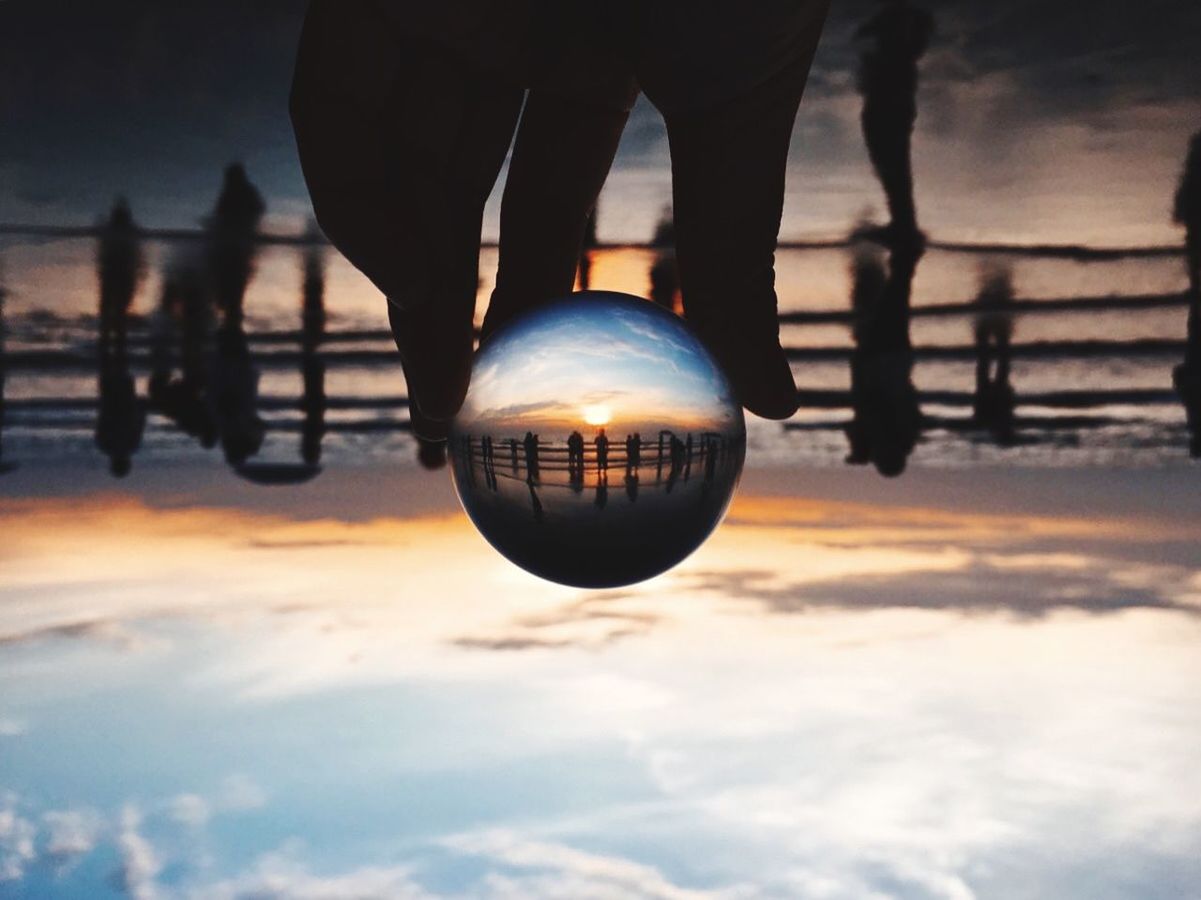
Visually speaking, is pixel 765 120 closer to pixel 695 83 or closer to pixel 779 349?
pixel 695 83

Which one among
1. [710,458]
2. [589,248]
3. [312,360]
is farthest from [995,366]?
[710,458]

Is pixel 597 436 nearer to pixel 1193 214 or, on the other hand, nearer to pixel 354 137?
pixel 354 137

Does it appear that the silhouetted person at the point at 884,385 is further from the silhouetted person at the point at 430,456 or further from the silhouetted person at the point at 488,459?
the silhouetted person at the point at 488,459

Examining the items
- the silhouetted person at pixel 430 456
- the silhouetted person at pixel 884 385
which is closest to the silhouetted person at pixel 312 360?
the silhouetted person at pixel 430 456

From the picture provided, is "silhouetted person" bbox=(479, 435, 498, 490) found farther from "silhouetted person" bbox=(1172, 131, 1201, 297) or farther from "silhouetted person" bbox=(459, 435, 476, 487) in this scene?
"silhouetted person" bbox=(1172, 131, 1201, 297)

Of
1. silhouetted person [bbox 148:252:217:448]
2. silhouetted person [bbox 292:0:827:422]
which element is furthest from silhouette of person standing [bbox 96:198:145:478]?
silhouetted person [bbox 292:0:827:422]
